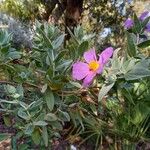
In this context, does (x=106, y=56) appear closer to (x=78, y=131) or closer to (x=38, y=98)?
(x=38, y=98)

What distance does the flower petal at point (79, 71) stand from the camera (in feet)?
4.02

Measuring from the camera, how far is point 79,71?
1.23 m

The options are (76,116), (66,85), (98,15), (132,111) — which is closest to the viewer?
(66,85)

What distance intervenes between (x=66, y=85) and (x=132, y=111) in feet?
2.27

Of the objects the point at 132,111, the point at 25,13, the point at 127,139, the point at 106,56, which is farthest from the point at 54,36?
the point at 25,13

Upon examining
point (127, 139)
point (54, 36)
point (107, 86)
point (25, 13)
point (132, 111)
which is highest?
point (25, 13)

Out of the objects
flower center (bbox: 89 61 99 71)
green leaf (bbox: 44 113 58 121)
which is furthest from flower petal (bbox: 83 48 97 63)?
green leaf (bbox: 44 113 58 121)

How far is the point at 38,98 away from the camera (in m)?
1.53

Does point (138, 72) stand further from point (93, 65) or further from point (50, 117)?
point (50, 117)

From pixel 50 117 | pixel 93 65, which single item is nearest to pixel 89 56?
pixel 93 65

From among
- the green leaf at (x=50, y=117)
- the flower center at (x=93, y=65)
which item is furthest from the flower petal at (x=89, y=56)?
the green leaf at (x=50, y=117)

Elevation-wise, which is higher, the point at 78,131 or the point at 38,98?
the point at 38,98

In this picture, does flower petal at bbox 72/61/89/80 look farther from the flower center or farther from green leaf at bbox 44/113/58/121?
green leaf at bbox 44/113/58/121

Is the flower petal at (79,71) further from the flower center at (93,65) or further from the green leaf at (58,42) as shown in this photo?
the green leaf at (58,42)
